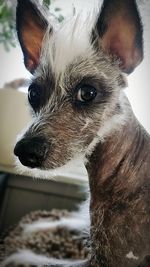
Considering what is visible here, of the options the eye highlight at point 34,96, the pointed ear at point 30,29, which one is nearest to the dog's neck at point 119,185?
the eye highlight at point 34,96

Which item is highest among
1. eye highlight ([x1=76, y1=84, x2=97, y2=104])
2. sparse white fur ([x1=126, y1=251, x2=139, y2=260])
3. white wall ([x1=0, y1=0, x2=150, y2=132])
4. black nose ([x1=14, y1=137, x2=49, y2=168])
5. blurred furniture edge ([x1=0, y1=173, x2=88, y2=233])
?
white wall ([x1=0, y1=0, x2=150, y2=132])

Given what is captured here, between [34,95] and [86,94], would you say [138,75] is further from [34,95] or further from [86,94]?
[34,95]

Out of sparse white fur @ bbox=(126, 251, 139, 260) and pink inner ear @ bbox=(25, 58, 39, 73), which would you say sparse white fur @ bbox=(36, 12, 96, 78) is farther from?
sparse white fur @ bbox=(126, 251, 139, 260)

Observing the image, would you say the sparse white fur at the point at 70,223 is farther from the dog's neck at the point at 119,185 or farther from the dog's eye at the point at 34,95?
the dog's eye at the point at 34,95

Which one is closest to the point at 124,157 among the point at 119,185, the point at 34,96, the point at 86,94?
the point at 119,185

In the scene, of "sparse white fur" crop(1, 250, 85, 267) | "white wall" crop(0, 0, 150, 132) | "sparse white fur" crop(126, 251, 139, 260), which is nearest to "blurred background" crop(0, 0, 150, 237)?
"white wall" crop(0, 0, 150, 132)

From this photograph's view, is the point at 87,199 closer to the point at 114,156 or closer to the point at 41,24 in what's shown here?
the point at 114,156

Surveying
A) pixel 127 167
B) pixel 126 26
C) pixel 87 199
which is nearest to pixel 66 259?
pixel 87 199
